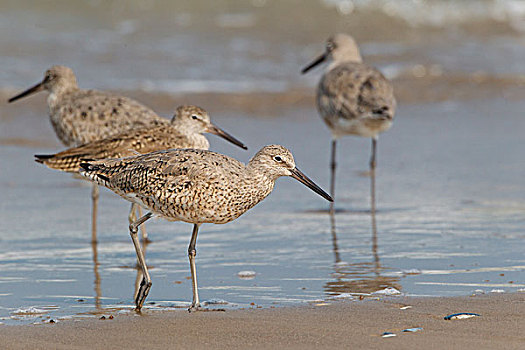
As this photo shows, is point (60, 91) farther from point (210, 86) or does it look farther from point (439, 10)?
point (439, 10)

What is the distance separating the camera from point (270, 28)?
19.7m

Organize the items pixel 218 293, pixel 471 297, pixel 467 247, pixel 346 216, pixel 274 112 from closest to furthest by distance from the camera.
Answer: pixel 471 297
pixel 218 293
pixel 467 247
pixel 346 216
pixel 274 112

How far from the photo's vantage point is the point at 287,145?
11570 millimetres

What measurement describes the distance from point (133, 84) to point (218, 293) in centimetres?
922

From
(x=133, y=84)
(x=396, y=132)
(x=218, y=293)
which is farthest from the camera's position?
(x=133, y=84)

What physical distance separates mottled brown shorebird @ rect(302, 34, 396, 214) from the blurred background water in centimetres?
49

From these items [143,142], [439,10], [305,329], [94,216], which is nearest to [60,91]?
[94,216]

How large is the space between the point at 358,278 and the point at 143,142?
2092 millimetres

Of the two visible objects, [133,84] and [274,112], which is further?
[133,84]

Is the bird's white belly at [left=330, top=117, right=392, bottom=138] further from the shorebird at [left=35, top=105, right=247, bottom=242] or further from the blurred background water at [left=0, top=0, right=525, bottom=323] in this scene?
the shorebird at [left=35, top=105, right=247, bottom=242]

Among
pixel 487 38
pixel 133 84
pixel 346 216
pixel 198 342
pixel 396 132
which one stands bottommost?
pixel 198 342

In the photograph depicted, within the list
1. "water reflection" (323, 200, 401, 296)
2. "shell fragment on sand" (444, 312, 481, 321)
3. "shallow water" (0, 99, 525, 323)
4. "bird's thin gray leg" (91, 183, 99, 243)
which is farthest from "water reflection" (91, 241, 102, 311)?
"shell fragment on sand" (444, 312, 481, 321)

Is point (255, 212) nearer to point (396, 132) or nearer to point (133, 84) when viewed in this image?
point (396, 132)

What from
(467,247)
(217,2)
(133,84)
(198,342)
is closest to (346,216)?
(467,247)
